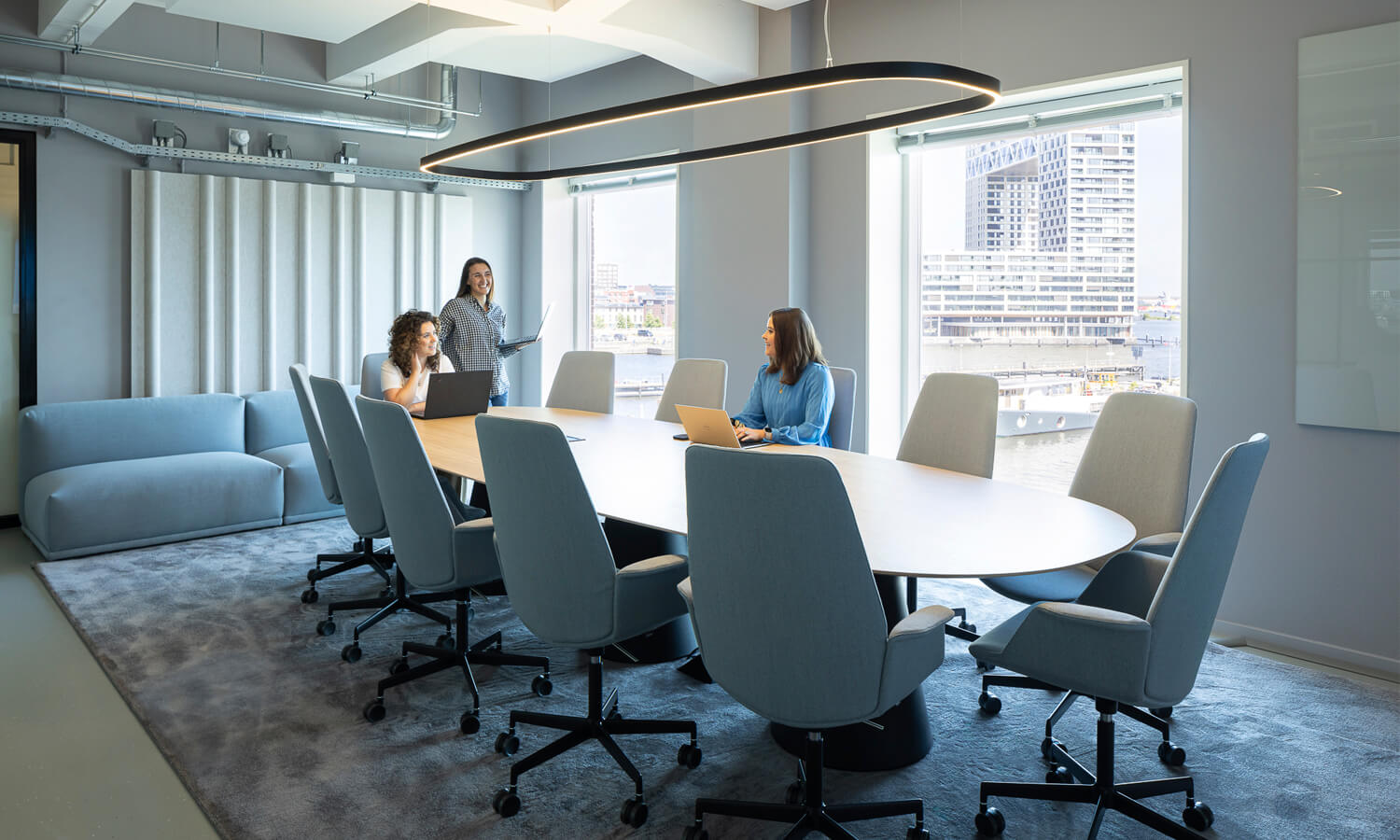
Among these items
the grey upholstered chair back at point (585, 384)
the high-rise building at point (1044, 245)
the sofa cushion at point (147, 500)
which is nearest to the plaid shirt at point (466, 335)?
the grey upholstered chair back at point (585, 384)

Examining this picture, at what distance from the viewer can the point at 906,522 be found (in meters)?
2.72

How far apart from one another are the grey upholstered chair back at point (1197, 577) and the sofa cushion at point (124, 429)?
5951mm

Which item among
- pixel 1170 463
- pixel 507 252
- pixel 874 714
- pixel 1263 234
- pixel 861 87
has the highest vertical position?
pixel 861 87

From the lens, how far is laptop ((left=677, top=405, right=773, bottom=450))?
3.63m

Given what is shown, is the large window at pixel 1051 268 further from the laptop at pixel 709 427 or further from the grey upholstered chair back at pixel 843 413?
the laptop at pixel 709 427

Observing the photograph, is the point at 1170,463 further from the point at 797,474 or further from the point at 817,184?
the point at 817,184

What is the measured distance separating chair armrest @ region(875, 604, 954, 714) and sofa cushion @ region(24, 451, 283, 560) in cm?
488

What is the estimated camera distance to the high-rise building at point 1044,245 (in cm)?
500

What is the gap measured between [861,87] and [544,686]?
3.97 metres

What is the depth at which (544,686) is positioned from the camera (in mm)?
3506

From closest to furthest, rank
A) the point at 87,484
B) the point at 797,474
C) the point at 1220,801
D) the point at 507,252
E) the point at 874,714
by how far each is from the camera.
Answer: the point at 797,474 < the point at 874,714 < the point at 1220,801 < the point at 87,484 < the point at 507,252

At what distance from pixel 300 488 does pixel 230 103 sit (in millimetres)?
2628

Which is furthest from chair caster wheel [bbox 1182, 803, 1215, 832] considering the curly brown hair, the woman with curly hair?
the curly brown hair

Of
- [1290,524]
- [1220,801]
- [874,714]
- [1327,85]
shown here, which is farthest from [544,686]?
[1327,85]
